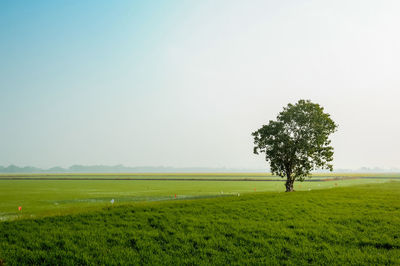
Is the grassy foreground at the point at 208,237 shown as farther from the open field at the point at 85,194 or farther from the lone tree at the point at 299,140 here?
the lone tree at the point at 299,140

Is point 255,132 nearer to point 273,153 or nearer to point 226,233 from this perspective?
point 273,153

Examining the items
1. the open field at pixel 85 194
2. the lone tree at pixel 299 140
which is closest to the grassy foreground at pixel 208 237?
the open field at pixel 85 194

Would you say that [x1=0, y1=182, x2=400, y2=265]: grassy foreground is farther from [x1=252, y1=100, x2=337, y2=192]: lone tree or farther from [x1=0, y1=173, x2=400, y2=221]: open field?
[x1=252, y1=100, x2=337, y2=192]: lone tree

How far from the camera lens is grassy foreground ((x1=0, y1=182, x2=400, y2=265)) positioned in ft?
48.1

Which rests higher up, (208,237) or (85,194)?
(208,237)

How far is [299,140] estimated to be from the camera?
5009cm

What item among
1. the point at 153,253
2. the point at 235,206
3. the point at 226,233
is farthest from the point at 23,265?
the point at 235,206

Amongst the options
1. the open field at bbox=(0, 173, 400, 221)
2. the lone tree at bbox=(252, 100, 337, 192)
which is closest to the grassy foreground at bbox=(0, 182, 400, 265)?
the open field at bbox=(0, 173, 400, 221)

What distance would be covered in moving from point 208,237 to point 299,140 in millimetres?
36881

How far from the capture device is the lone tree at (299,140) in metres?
49.7

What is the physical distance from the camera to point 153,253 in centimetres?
1551

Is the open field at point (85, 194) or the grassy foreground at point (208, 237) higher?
the grassy foreground at point (208, 237)

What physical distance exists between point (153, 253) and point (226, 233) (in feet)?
17.6

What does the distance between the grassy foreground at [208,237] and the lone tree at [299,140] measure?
23919 mm
